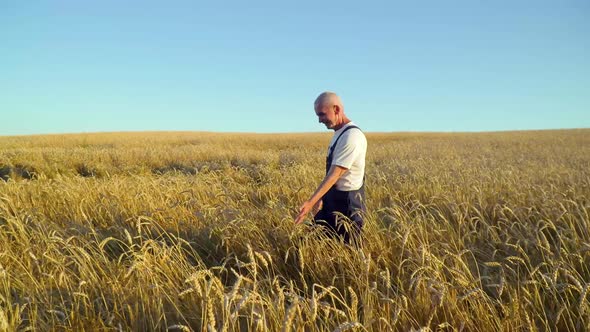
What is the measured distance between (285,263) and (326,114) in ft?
4.15

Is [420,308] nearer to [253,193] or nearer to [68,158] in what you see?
[253,193]

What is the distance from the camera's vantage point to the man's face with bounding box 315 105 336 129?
Result: 2973 millimetres

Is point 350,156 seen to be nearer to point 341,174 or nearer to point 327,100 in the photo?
point 341,174

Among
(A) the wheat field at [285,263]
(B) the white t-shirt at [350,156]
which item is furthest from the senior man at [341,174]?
(A) the wheat field at [285,263]

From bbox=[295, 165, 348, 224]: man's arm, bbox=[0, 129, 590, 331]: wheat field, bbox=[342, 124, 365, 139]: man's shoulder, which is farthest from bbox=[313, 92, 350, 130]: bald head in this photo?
bbox=[0, 129, 590, 331]: wheat field

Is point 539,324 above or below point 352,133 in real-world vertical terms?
below

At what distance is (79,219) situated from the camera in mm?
4188

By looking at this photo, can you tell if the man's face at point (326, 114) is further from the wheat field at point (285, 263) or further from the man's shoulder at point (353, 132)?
the wheat field at point (285, 263)

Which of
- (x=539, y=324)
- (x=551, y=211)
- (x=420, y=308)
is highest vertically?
(x=551, y=211)

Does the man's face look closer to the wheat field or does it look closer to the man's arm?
the man's arm

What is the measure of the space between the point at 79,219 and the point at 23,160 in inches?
421

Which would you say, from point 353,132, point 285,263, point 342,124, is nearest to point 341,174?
point 353,132

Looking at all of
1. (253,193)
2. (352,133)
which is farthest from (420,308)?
(253,193)

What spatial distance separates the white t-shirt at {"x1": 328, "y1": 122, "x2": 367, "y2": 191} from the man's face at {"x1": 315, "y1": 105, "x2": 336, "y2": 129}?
12 centimetres
